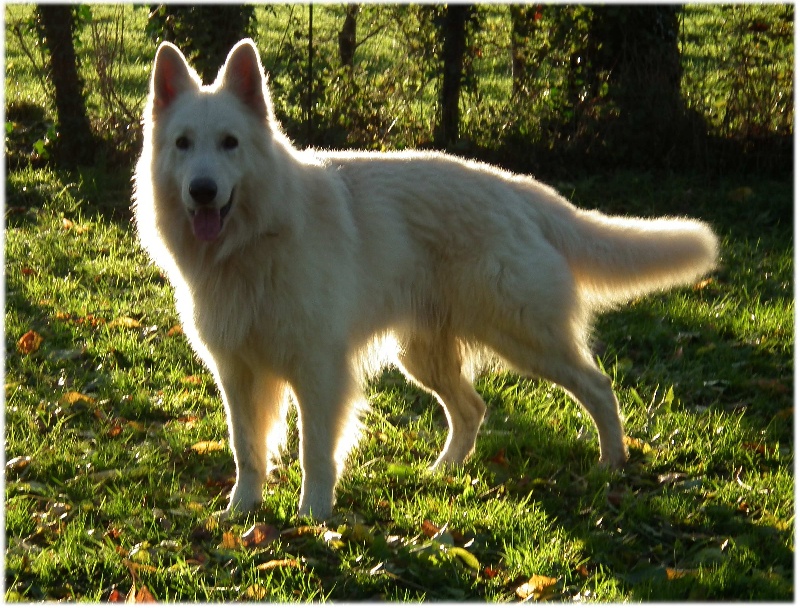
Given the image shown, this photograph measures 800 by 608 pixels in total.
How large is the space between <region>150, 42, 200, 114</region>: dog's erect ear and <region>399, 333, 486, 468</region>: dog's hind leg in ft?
5.62

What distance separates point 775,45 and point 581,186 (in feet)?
7.79

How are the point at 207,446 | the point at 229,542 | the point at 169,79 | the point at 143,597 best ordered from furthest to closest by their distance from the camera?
1. the point at 207,446
2. the point at 169,79
3. the point at 229,542
4. the point at 143,597

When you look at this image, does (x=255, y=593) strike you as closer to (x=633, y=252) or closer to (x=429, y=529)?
(x=429, y=529)

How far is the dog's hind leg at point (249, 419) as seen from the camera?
4539 millimetres

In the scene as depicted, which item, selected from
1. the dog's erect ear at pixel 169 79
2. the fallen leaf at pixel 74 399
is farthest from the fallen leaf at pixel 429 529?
the fallen leaf at pixel 74 399

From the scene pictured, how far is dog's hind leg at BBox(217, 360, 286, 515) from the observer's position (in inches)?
179

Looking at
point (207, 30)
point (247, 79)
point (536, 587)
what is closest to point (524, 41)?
point (207, 30)

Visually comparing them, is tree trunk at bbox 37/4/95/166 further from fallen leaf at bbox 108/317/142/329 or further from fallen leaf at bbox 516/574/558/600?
fallen leaf at bbox 516/574/558/600

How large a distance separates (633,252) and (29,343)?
3779mm

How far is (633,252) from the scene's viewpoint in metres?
5.05

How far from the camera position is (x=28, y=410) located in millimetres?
5391

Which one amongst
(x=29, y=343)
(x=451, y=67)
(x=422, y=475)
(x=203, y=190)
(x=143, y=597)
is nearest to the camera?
(x=143, y=597)

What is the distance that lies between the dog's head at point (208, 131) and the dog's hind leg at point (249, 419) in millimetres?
717

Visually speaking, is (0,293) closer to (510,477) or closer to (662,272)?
(510,477)
